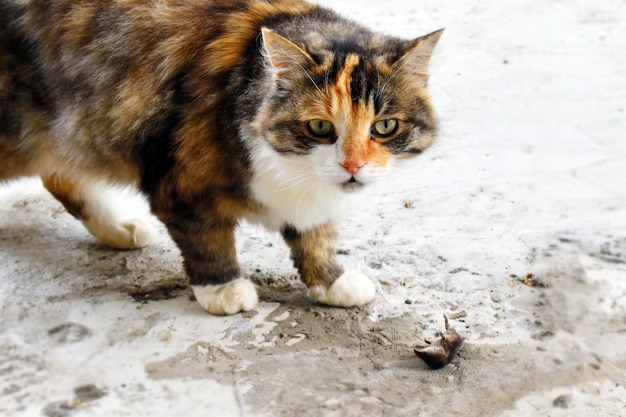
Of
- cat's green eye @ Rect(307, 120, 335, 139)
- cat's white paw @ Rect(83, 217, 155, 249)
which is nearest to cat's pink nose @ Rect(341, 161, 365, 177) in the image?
cat's green eye @ Rect(307, 120, 335, 139)

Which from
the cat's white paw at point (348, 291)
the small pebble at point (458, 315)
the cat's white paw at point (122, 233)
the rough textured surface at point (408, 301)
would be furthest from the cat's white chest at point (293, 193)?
the cat's white paw at point (122, 233)

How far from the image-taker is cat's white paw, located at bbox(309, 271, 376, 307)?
317 cm

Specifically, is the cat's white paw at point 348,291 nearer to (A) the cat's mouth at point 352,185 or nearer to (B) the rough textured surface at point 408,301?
(B) the rough textured surface at point 408,301

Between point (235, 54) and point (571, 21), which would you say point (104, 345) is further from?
point (571, 21)

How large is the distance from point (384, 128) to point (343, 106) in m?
0.17

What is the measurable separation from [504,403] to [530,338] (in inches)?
15.4

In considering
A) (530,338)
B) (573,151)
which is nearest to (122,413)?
(530,338)

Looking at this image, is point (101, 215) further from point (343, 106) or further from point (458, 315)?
point (458, 315)

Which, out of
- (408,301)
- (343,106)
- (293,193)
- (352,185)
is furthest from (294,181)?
(408,301)

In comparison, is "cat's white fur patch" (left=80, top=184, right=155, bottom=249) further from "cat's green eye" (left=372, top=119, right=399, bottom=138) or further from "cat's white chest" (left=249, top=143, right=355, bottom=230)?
"cat's green eye" (left=372, top=119, right=399, bottom=138)

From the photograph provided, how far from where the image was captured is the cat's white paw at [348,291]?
10.4ft

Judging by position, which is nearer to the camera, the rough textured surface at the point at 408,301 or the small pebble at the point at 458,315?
the rough textured surface at the point at 408,301

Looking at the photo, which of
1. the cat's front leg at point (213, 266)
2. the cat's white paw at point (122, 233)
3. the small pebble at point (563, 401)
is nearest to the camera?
the small pebble at point (563, 401)

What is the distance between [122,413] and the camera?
2.62 meters
